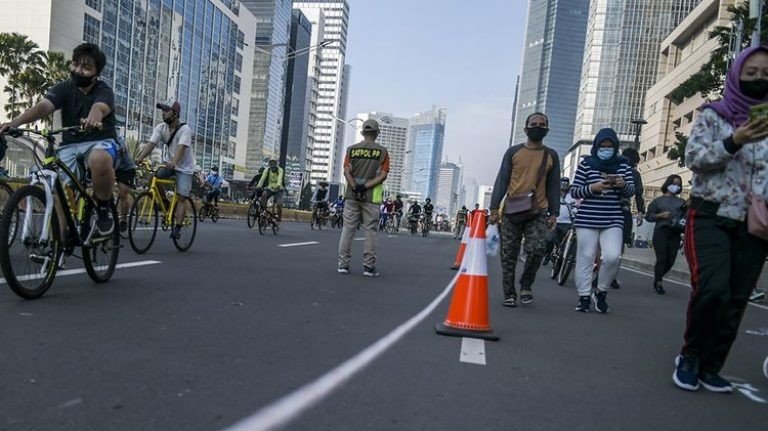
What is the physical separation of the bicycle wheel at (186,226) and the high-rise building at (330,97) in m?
166

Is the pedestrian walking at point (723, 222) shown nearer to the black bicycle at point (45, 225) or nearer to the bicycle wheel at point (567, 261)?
the black bicycle at point (45, 225)

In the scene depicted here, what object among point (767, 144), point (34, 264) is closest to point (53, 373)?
point (34, 264)

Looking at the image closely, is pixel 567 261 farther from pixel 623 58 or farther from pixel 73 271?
pixel 623 58

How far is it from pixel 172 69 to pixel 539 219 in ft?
260

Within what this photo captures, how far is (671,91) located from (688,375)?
59.6 meters

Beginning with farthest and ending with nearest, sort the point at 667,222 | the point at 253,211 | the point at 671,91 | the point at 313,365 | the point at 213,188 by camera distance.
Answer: the point at 671,91, the point at 213,188, the point at 253,211, the point at 667,222, the point at 313,365

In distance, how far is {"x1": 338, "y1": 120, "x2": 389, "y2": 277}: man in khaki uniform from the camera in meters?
7.57

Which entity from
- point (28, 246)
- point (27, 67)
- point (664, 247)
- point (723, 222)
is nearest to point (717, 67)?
point (664, 247)

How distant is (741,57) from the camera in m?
3.32

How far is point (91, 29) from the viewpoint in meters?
63.9

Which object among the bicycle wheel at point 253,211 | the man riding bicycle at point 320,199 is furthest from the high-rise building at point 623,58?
the bicycle wheel at point 253,211

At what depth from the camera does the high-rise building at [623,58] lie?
113562mm

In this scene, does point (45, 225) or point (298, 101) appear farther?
point (298, 101)

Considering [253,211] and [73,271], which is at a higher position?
[253,211]
